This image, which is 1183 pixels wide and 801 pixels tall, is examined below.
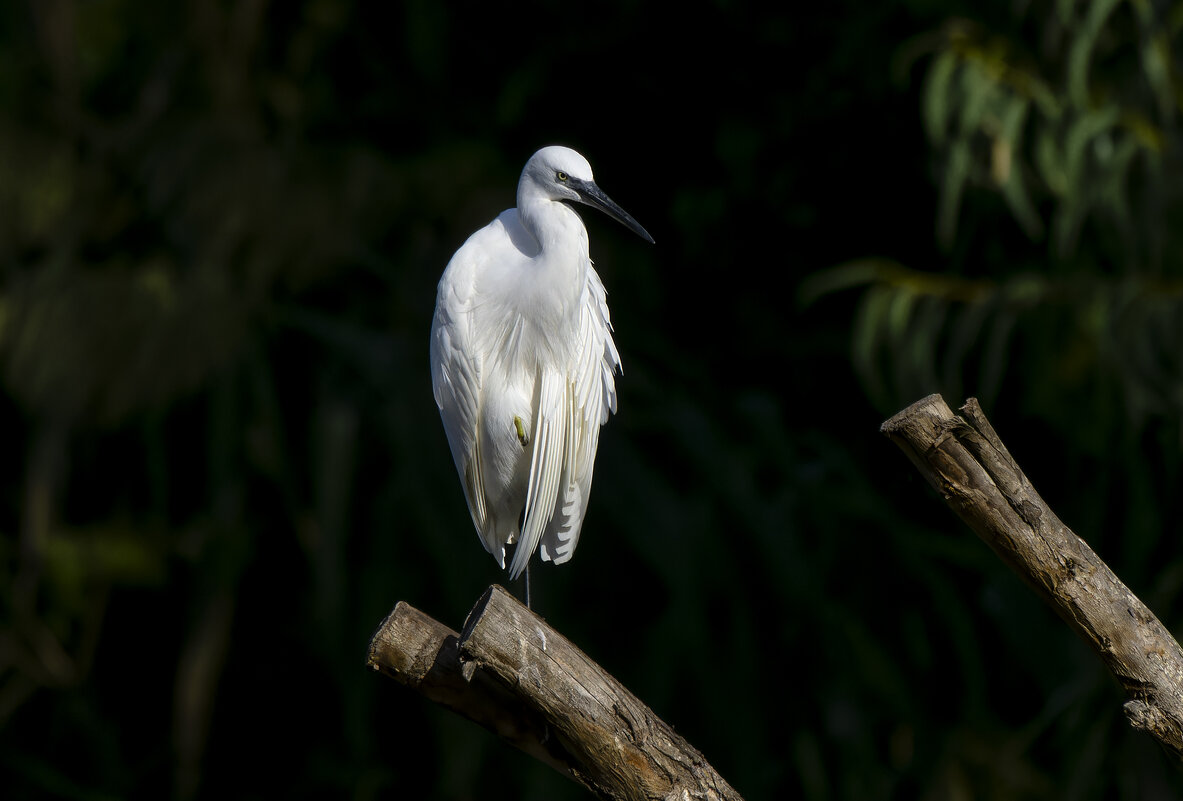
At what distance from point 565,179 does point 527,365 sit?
1.08ft

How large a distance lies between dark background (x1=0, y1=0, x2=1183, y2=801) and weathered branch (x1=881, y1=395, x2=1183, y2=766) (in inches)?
61.5

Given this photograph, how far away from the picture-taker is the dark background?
2.97m

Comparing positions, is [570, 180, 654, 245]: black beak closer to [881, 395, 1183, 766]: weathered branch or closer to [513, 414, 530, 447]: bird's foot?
[513, 414, 530, 447]: bird's foot

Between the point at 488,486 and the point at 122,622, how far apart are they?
250 centimetres

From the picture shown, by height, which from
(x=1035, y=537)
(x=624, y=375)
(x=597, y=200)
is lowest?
(x=624, y=375)

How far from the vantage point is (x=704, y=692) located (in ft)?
10.7

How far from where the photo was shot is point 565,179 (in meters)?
1.78

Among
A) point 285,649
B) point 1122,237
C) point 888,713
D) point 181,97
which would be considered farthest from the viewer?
point 181,97

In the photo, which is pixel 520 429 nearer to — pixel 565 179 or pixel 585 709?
pixel 565 179

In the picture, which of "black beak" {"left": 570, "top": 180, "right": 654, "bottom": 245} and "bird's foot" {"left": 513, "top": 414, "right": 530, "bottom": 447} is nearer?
"black beak" {"left": 570, "top": 180, "right": 654, "bottom": 245}

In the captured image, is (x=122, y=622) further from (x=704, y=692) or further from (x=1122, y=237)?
(x=1122, y=237)

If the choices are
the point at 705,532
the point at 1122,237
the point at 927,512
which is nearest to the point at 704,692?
the point at 705,532

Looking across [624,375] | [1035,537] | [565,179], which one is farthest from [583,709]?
[624,375]

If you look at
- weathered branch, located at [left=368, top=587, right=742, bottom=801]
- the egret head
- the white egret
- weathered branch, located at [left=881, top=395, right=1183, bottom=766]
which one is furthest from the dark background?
weathered branch, located at [left=368, top=587, right=742, bottom=801]
